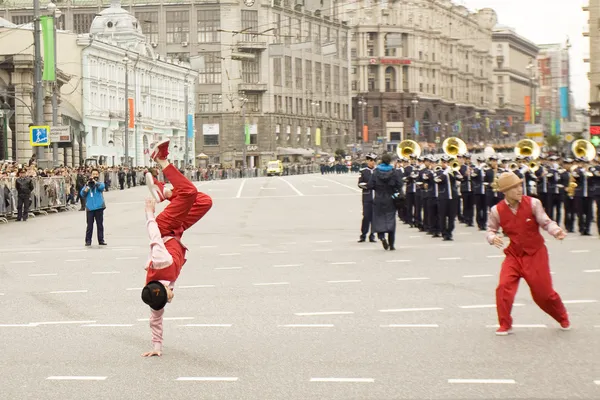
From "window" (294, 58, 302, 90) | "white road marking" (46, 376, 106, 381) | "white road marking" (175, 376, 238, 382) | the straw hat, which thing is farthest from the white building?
"white road marking" (175, 376, 238, 382)

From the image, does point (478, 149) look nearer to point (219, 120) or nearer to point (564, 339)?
point (219, 120)

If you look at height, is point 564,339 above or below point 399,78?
below

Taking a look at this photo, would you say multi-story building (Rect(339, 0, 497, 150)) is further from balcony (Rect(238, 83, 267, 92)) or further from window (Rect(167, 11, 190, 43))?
window (Rect(167, 11, 190, 43))

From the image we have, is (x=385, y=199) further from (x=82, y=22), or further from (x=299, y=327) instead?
(x=82, y=22)

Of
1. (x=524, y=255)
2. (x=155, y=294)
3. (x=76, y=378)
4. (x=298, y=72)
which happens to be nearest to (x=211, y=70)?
(x=298, y=72)

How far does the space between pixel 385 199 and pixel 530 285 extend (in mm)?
11032

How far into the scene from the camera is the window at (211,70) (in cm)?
12394

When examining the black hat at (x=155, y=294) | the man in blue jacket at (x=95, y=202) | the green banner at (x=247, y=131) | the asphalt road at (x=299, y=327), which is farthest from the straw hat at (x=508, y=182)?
the green banner at (x=247, y=131)

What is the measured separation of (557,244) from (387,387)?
14966 millimetres

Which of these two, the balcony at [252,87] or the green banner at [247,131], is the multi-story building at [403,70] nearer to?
the balcony at [252,87]

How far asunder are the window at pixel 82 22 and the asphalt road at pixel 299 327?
98.5 meters

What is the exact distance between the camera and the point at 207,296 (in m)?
15.1

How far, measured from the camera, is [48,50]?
1986 inches

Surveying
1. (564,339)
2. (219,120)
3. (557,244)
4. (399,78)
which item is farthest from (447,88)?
(564,339)
